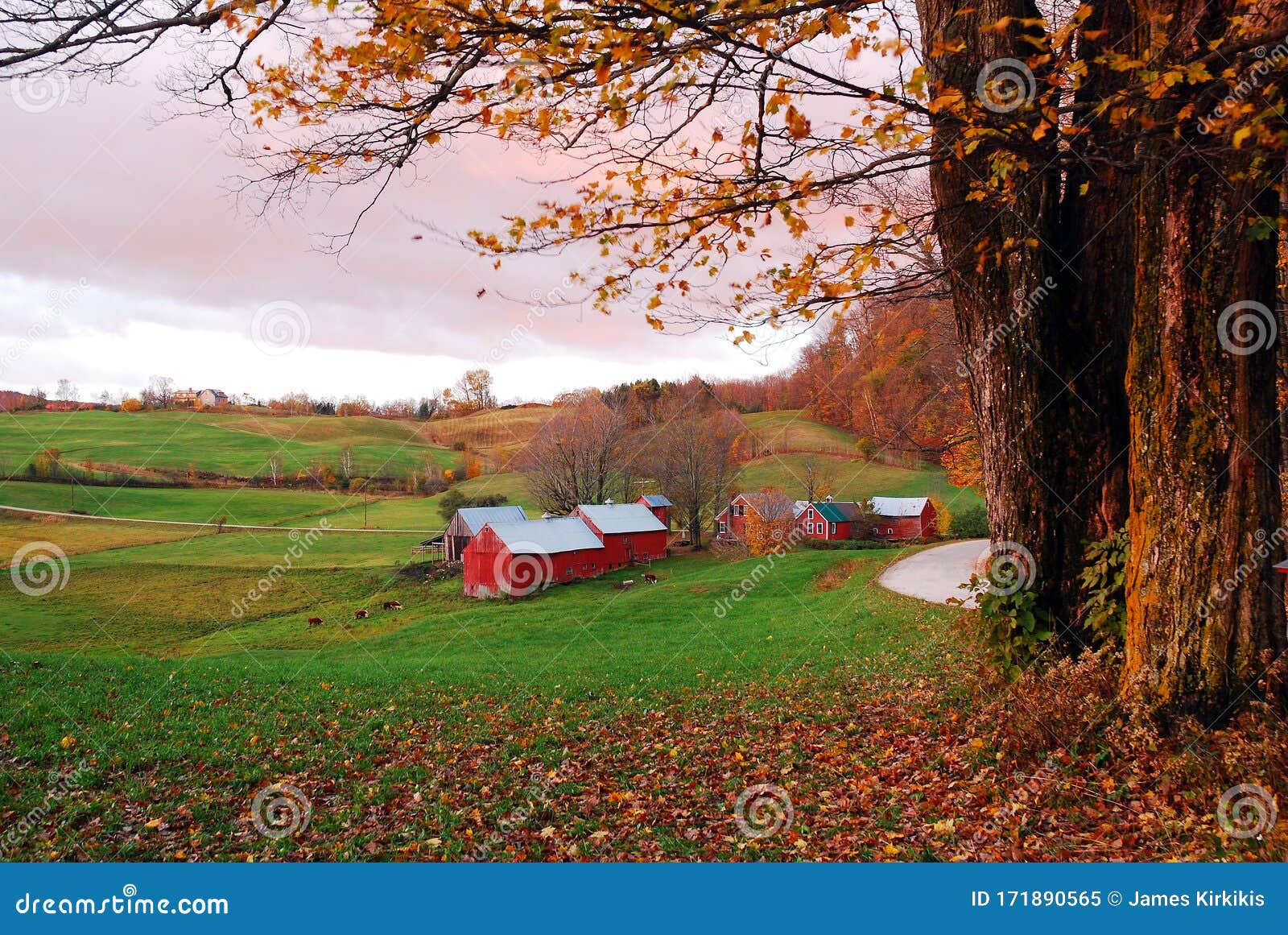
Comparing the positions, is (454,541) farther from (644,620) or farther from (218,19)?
(218,19)

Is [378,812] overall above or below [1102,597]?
below

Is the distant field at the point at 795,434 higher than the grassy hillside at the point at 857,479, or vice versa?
the distant field at the point at 795,434

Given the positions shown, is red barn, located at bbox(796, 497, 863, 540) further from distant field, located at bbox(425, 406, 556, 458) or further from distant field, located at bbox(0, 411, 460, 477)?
distant field, located at bbox(0, 411, 460, 477)

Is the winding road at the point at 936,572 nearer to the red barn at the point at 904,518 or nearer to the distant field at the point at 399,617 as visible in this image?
the distant field at the point at 399,617

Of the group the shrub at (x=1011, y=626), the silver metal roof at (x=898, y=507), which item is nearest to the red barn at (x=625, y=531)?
the silver metal roof at (x=898, y=507)

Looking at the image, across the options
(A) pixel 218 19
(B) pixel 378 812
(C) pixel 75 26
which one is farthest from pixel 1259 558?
(C) pixel 75 26

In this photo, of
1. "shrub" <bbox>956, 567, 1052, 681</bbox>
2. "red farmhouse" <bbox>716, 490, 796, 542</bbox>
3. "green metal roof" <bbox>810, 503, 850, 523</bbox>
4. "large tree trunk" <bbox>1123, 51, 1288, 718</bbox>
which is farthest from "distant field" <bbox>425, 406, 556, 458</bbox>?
"large tree trunk" <bbox>1123, 51, 1288, 718</bbox>

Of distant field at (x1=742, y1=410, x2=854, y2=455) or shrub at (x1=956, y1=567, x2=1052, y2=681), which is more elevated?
distant field at (x1=742, y1=410, x2=854, y2=455)
